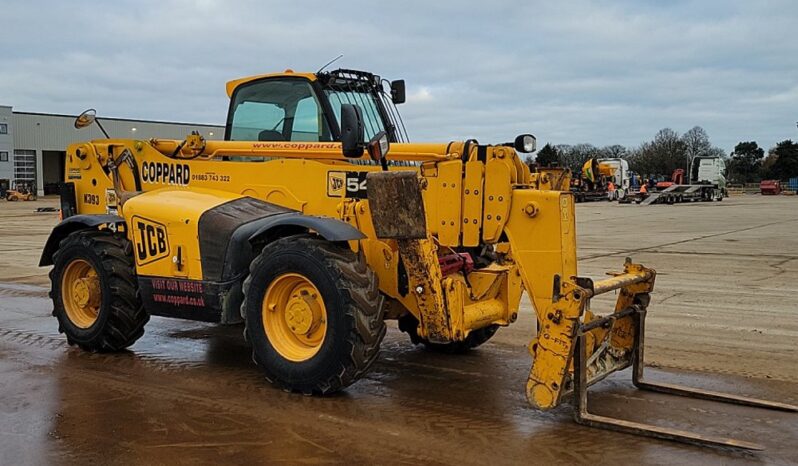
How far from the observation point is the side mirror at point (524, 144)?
579cm

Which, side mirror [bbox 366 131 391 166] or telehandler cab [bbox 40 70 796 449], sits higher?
side mirror [bbox 366 131 391 166]

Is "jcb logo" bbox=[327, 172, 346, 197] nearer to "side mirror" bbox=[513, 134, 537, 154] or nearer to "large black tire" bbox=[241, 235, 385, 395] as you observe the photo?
"large black tire" bbox=[241, 235, 385, 395]

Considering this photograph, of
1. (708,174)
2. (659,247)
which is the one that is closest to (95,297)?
(659,247)

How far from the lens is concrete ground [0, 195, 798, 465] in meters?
4.55

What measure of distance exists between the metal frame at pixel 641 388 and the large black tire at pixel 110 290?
3.96 metres

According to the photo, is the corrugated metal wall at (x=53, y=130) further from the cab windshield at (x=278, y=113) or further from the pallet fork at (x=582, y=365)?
the pallet fork at (x=582, y=365)

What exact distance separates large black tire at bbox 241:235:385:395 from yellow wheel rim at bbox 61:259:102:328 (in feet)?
6.95

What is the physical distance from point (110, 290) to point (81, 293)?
563 millimetres

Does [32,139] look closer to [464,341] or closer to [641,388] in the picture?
[464,341]

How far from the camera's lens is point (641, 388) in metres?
Answer: 5.85

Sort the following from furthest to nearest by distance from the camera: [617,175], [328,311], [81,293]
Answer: [617,175] → [81,293] → [328,311]

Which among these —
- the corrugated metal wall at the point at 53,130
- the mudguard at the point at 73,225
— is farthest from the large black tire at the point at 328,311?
the corrugated metal wall at the point at 53,130

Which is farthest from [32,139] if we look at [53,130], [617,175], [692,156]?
[692,156]

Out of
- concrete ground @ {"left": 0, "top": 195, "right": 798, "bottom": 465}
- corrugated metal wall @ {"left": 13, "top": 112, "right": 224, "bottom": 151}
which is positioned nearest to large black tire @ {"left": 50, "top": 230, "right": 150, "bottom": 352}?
concrete ground @ {"left": 0, "top": 195, "right": 798, "bottom": 465}
